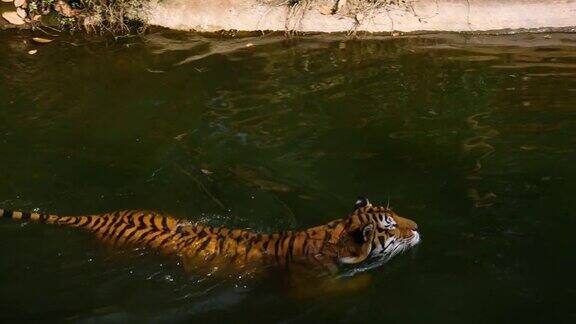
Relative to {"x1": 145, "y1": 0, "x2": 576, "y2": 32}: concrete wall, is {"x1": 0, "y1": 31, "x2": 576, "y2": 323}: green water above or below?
below

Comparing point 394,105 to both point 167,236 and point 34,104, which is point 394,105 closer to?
point 167,236

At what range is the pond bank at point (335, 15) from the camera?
8414 mm

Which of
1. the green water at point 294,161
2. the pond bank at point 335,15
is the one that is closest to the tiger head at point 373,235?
the green water at point 294,161

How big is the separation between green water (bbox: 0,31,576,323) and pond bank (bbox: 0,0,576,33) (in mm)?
310

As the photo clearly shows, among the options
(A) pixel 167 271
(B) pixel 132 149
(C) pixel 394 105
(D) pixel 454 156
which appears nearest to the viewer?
(A) pixel 167 271

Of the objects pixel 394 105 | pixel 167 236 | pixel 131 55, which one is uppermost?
pixel 131 55

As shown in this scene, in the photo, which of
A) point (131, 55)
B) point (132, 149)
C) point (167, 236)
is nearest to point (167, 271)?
point (167, 236)

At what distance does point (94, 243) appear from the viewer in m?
4.72

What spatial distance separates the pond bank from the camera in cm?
841

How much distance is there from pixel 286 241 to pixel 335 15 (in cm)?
485

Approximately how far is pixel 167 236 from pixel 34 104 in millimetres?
2982

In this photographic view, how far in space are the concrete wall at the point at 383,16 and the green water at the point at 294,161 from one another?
302 mm

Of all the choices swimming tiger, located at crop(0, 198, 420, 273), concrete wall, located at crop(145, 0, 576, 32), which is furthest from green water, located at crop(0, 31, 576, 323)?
concrete wall, located at crop(145, 0, 576, 32)

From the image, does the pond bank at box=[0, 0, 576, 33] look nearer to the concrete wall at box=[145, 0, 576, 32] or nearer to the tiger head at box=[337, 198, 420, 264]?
the concrete wall at box=[145, 0, 576, 32]
